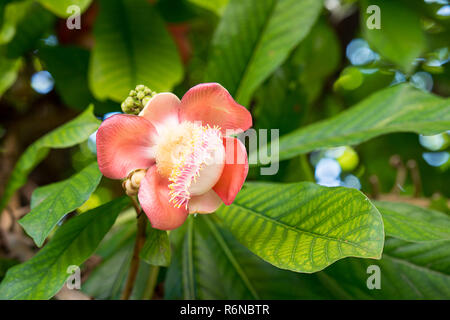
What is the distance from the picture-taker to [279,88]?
1116 mm

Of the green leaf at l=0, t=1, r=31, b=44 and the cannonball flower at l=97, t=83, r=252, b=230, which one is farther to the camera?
the green leaf at l=0, t=1, r=31, b=44

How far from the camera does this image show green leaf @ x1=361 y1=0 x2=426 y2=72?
110 cm

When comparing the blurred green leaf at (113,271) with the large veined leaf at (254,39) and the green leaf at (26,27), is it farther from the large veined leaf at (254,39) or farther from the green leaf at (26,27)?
the green leaf at (26,27)

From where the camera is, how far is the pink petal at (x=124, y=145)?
530mm

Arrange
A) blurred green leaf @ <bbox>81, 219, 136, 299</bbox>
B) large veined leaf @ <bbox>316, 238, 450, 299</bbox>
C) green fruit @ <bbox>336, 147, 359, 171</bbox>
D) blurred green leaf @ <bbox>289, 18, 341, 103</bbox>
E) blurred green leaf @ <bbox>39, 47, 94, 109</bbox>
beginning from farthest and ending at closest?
green fruit @ <bbox>336, 147, 359, 171</bbox>, blurred green leaf @ <bbox>289, 18, 341, 103</bbox>, blurred green leaf @ <bbox>39, 47, 94, 109</bbox>, blurred green leaf @ <bbox>81, 219, 136, 299</bbox>, large veined leaf @ <bbox>316, 238, 450, 299</bbox>

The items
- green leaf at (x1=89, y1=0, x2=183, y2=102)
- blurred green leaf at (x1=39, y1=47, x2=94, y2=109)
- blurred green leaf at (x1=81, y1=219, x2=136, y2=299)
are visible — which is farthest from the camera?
blurred green leaf at (x1=39, y1=47, x2=94, y2=109)

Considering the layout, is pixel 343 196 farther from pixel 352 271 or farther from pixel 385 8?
pixel 385 8

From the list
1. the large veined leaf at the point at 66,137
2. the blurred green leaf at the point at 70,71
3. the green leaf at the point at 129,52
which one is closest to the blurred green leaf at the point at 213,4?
the green leaf at the point at 129,52

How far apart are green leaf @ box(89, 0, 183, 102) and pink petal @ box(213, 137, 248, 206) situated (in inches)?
22.0

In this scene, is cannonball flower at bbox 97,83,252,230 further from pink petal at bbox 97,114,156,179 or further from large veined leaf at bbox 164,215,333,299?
large veined leaf at bbox 164,215,333,299

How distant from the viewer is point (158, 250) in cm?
56

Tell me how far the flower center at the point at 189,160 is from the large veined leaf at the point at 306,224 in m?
0.12

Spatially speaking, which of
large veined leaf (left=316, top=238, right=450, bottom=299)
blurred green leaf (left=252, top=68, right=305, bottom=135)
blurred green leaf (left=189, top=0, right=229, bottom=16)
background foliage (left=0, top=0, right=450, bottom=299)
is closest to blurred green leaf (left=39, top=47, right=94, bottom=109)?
background foliage (left=0, top=0, right=450, bottom=299)

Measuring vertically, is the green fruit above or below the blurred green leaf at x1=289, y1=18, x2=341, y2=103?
below
